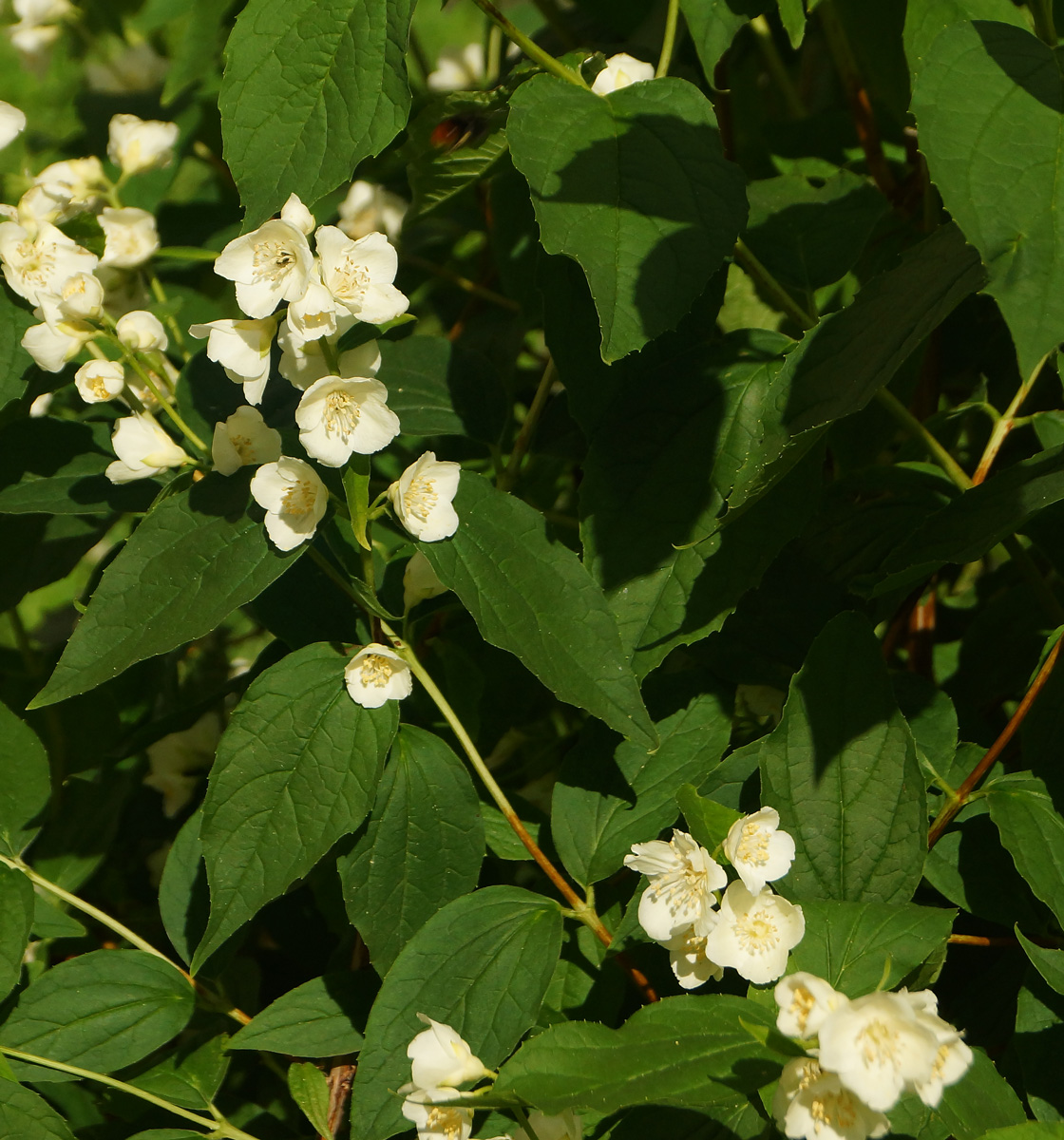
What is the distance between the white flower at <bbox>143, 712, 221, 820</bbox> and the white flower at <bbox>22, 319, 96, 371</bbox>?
2.08ft

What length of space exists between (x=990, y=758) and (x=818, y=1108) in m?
0.53

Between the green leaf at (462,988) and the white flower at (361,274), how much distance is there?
66 centimetres

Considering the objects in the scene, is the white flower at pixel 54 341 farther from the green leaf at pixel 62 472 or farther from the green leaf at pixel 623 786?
the green leaf at pixel 623 786

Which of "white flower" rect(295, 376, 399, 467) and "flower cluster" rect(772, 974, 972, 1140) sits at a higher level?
"white flower" rect(295, 376, 399, 467)

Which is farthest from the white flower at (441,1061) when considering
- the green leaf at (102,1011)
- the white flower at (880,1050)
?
the green leaf at (102,1011)

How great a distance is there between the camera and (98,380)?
138 centimetres

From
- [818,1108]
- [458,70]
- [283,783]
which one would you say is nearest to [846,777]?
[818,1108]

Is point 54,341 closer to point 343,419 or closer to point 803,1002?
point 343,419

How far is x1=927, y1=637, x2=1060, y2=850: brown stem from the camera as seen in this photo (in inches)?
51.3

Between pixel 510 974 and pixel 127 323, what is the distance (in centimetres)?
93

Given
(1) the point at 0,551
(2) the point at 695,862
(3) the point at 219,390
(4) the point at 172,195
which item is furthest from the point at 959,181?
(4) the point at 172,195

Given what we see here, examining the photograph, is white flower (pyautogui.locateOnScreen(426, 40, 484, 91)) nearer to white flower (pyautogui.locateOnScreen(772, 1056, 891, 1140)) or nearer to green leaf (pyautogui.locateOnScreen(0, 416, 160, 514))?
green leaf (pyautogui.locateOnScreen(0, 416, 160, 514))

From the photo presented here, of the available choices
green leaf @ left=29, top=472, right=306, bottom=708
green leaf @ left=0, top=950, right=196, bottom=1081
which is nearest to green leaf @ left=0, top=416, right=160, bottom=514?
green leaf @ left=29, top=472, right=306, bottom=708

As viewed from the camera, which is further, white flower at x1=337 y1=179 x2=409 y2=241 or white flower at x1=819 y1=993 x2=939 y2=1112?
white flower at x1=337 y1=179 x2=409 y2=241
